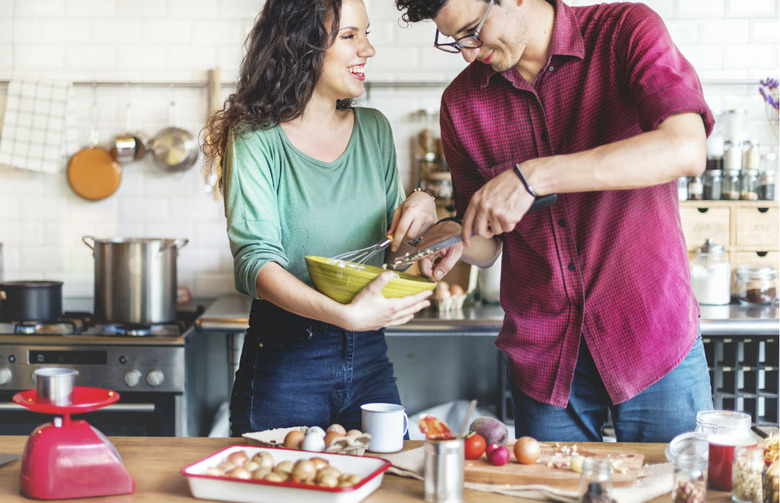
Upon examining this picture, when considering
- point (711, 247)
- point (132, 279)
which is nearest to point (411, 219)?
point (132, 279)

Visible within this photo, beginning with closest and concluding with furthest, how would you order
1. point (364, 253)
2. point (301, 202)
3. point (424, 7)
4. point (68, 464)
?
point (68, 464) < point (424, 7) < point (301, 202) < point (364, 253)

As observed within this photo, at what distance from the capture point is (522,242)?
2.04 meters

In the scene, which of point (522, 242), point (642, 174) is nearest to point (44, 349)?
point (522, 242)

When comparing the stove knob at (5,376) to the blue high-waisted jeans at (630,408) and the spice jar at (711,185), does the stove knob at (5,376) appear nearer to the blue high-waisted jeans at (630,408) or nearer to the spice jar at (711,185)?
the blue high-waisted jeans at (630,408)

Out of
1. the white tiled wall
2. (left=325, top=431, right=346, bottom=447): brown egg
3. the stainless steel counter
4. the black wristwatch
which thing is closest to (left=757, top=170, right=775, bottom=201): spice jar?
the white tiled wall

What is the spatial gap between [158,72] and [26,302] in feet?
4.37

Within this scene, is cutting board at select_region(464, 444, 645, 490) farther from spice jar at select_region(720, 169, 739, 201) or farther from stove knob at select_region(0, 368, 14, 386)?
spice jar at select_region(720, 169, 739, 201)

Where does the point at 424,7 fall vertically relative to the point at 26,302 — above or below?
above

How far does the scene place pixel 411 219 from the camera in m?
2.06

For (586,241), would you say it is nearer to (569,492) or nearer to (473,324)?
(569,492)

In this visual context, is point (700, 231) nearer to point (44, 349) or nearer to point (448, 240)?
point (448, 240)

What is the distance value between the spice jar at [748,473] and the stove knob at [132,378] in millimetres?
2495

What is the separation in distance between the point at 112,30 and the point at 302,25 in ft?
7.71

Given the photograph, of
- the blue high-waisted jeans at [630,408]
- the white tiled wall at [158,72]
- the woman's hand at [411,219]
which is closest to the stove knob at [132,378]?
the white tiled wall at [158,72]
